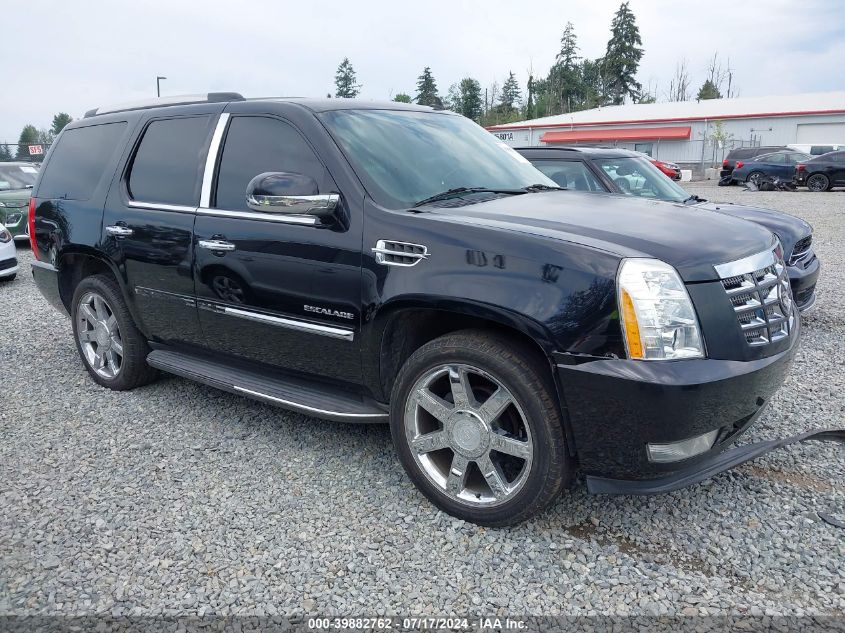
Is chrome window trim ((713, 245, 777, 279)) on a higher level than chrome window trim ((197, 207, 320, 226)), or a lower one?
lower

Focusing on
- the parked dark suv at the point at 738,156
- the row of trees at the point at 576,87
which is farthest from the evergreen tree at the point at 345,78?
the parked dark suv at the point at 738,156

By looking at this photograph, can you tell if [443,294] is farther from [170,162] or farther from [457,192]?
[170,162]

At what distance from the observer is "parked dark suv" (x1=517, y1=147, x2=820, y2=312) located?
6152mm

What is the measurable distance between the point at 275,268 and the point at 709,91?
91085mm

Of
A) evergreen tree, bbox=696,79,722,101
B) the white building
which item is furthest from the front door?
evergreen tree, bbox=696,79,722,101

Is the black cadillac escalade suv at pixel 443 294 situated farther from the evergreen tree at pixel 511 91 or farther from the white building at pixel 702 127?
the evergreen tree at pixel 511 91

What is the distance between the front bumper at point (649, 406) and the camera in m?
2.51

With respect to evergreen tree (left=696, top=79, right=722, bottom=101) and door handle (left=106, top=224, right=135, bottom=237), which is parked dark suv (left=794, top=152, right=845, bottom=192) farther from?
evergreen tree (left=696, top=79, right=722, bottom=101)

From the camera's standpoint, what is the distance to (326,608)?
2.54 metres

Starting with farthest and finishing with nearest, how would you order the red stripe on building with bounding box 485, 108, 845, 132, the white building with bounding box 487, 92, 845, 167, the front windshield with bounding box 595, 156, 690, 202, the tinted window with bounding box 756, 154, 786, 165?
the white building with bounding box 487, 92, 845, 167
the red stripe on building with bounding box 485, 108, 845, 132
the tinted window with bounding box 756, 154, 786, 165
the front windshield with bounding box 595, 156, 690, 202

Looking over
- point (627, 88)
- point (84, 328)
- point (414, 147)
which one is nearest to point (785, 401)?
point (414, 147)

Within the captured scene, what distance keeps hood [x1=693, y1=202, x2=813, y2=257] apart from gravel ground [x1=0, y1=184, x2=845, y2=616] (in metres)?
2.05

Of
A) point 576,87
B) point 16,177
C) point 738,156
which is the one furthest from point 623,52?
point 16,177

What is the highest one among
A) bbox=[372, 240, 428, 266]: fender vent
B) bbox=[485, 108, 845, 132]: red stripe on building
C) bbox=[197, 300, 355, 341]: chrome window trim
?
bbox=[485, 108, 845, 132]: red stripe on building
